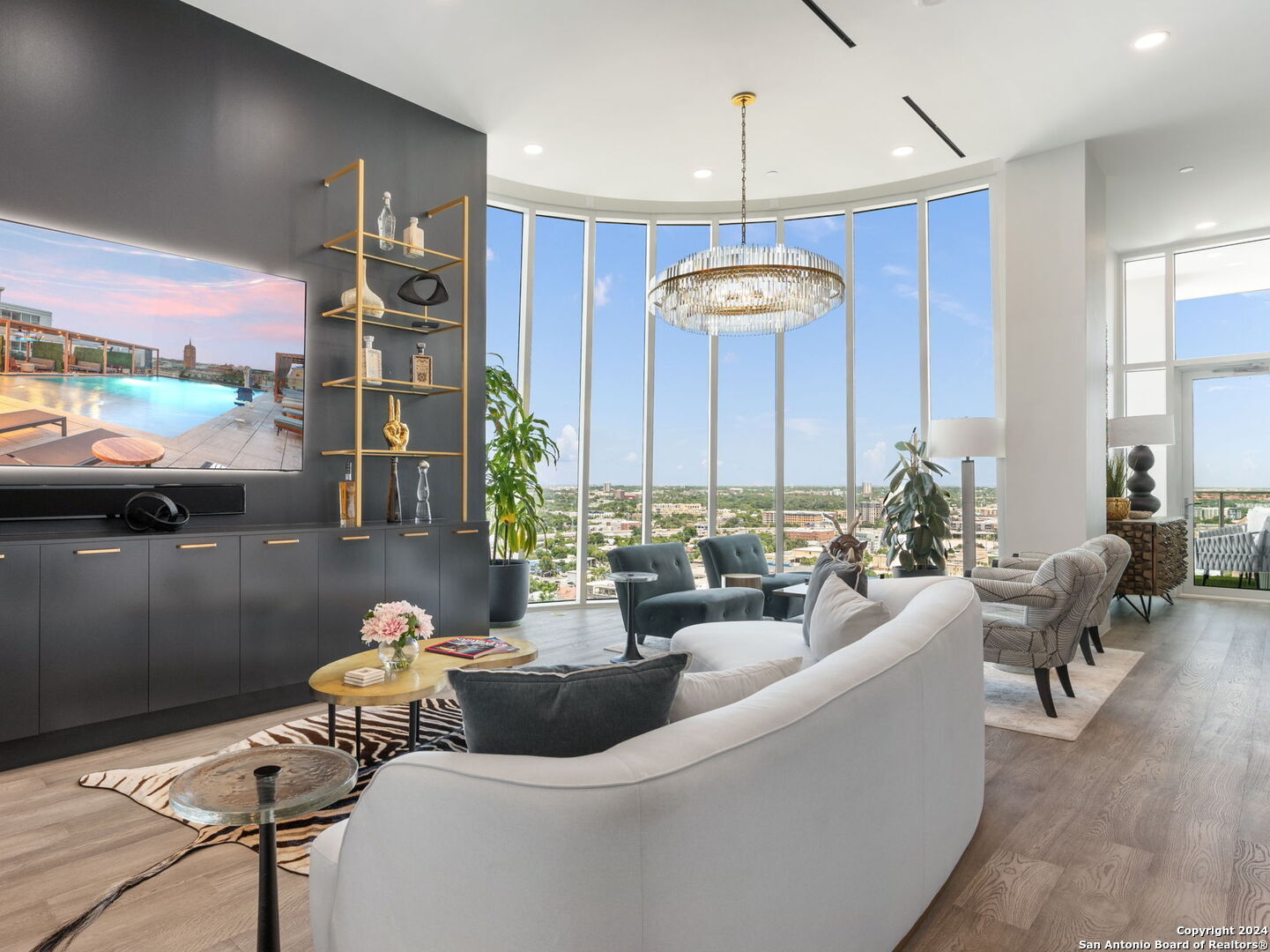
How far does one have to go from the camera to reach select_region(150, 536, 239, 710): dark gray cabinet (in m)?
3.21

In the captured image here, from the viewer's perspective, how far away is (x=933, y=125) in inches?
199

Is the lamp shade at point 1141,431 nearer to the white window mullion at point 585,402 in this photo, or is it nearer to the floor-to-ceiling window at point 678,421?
the floor-to-ceiling window at point 678,421

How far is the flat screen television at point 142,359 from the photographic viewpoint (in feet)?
10.5

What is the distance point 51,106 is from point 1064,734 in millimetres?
5301

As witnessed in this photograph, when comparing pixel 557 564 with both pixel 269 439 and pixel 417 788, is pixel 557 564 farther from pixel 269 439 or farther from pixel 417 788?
pixel 417 788

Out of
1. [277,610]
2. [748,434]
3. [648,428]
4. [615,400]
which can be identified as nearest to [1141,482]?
[748,434]

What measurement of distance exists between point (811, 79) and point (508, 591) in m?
4.16

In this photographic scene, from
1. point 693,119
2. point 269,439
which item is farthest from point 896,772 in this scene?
point 693,119

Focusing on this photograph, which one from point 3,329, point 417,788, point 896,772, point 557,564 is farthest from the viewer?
point 557,564

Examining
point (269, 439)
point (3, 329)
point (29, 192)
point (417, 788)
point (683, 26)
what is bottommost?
point (417, 788)

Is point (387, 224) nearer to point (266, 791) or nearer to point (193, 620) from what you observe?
point (193, 620)

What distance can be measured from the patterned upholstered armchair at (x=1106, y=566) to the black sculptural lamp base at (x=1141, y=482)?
103 inches

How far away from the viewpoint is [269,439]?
3.99 meters

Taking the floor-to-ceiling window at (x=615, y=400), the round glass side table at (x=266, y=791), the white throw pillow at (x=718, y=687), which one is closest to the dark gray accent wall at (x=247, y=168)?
the floor-to-ceiling window at (x=615, y=400)
